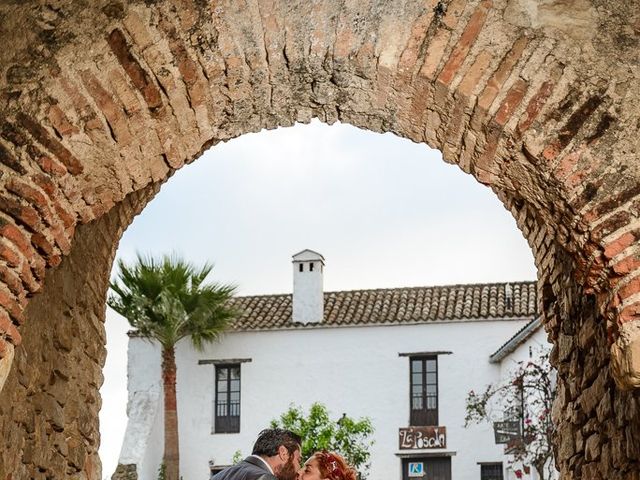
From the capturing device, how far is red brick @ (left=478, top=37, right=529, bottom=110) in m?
3.78

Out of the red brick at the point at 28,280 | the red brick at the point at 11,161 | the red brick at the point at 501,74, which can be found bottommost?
the red brick at the point at 28,280

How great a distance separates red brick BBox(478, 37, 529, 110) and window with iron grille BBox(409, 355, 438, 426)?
65.7 ft

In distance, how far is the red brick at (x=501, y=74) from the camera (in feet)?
12.4

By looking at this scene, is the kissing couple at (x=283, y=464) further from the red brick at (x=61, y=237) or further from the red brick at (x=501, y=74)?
the red brick at (x=501, y=74)

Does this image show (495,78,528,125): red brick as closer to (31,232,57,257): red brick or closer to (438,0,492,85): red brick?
(438,0,492,85): red brick

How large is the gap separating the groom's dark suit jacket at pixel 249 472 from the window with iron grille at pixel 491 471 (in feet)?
58.3

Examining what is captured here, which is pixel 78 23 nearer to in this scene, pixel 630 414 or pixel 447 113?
pixel 447 113

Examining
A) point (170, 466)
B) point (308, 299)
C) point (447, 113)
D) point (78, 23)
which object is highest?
point (308, 299)

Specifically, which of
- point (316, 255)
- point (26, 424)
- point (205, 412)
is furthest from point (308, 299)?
point (26, 424)

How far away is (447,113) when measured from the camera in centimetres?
397

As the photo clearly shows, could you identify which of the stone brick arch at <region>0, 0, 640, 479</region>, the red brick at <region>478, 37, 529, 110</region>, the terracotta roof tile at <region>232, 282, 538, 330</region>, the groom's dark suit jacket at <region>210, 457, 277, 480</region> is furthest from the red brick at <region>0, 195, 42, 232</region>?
the terracotta roof tile at <region>232, 282, 538, 330</region>

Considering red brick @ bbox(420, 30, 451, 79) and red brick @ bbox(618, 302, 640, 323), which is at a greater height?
red brick @ bbox(420, 30, 451, 79)

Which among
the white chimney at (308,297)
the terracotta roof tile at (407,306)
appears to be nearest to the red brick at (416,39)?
the terracotta roof tile at (407,306)

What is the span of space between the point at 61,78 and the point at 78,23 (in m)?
0.23
